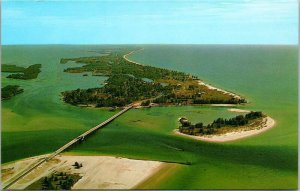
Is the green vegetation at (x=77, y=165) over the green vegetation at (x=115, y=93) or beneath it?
beneath

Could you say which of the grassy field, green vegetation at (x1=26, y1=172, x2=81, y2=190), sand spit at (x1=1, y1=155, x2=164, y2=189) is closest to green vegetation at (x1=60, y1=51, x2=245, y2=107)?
the grassy field

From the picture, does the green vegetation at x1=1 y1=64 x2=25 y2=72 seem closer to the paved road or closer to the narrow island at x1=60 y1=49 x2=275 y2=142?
the narrow island at x1=60 y1=49 x2=275 y2=142

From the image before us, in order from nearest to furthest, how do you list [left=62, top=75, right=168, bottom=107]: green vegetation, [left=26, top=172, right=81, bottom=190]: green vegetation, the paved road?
[left=26, top=172, right=81, bottom=190]: green vegetation
the paved road
[left=62, top=75, right=168, bottom=107]: green vegetation

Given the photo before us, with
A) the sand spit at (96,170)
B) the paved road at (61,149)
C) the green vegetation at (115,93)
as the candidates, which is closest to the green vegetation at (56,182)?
the sand spit at (96,170)

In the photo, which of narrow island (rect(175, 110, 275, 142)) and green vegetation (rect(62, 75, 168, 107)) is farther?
Result: green vegetation (rect(62, 75, 168, 107))

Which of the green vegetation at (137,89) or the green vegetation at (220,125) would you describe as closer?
the green vegetation at (220,125)

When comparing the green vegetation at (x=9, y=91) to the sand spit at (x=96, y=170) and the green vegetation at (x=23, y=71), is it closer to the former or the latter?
the green vegetation at (x=23, y=71)
